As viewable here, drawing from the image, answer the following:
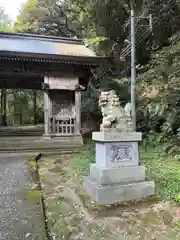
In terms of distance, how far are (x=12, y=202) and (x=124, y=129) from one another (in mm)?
2059

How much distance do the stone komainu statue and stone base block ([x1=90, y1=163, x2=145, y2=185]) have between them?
639 millimetres

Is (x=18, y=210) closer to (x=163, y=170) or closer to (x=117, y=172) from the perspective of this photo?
(x=117, y=172)

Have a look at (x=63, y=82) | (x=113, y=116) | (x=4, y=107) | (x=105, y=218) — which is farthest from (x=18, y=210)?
(x=4, y=107)

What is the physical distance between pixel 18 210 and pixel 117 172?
5.18 feet

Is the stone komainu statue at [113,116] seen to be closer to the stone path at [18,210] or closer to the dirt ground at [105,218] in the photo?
the dirt ground at [105,218]

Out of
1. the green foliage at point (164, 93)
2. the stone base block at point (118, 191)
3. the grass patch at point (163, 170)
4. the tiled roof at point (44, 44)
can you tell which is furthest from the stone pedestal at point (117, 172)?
the tiled roof at point (44, 44)

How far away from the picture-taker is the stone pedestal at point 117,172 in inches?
144

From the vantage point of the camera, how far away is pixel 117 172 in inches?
150

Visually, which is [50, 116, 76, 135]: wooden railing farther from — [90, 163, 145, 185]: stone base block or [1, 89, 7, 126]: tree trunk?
[1, 89, 7, 126]: tree trunk

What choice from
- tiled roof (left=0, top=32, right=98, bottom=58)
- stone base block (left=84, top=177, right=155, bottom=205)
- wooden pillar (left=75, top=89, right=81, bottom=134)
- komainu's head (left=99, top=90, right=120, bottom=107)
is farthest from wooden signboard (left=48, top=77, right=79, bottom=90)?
stone base block (left=84, top=177, right=155, bottom=205)

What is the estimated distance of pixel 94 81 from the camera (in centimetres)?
1381

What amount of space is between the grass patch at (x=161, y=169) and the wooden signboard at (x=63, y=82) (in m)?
3.73

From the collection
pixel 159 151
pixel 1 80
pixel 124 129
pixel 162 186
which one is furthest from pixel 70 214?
pixel 1 80

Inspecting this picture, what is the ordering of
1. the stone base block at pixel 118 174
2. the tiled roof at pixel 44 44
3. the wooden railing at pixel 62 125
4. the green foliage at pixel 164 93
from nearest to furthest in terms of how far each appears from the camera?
1. the stone base block at pixel 118 174
2. the green foliage at pixel 164 93
3. the wooden railing at pixel 62 125
4. the tiled roof at pixel 44 44
